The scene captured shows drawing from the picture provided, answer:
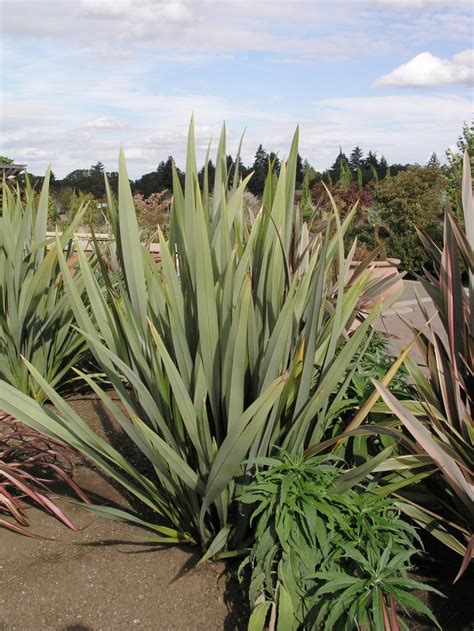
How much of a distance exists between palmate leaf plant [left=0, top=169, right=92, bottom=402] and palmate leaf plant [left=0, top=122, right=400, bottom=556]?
1.23 meters

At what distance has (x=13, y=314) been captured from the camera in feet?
11.1

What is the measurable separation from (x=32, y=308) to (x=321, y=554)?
2281mm

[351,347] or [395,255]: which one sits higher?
[351,347]

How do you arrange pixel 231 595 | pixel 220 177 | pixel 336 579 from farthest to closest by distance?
1. pixel 220 177
2. pixel 231 595
3. pixel 336 579

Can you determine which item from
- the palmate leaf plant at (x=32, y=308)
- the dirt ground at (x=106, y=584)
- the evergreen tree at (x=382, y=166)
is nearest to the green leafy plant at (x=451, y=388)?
the dirt ground at (x=106, y=584)

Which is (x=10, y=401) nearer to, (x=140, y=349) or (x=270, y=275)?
(x=140, y=349)

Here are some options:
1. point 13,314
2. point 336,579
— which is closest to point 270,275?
point 336,579

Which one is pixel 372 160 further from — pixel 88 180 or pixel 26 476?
pixel 26 476

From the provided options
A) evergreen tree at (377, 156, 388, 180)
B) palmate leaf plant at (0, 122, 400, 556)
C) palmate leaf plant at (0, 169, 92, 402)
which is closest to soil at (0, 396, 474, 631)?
palmate leaf plant at (0, 122, 400, 556)

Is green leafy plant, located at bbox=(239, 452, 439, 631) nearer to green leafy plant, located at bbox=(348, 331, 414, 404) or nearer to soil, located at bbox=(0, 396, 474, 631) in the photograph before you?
soil, located at bbox=(0, 396, 474, 631)

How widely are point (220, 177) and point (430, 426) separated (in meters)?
1.20

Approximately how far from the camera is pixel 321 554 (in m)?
1.78

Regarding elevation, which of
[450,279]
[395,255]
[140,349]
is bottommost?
[395,255]

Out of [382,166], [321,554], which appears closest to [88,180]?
[382,166]
